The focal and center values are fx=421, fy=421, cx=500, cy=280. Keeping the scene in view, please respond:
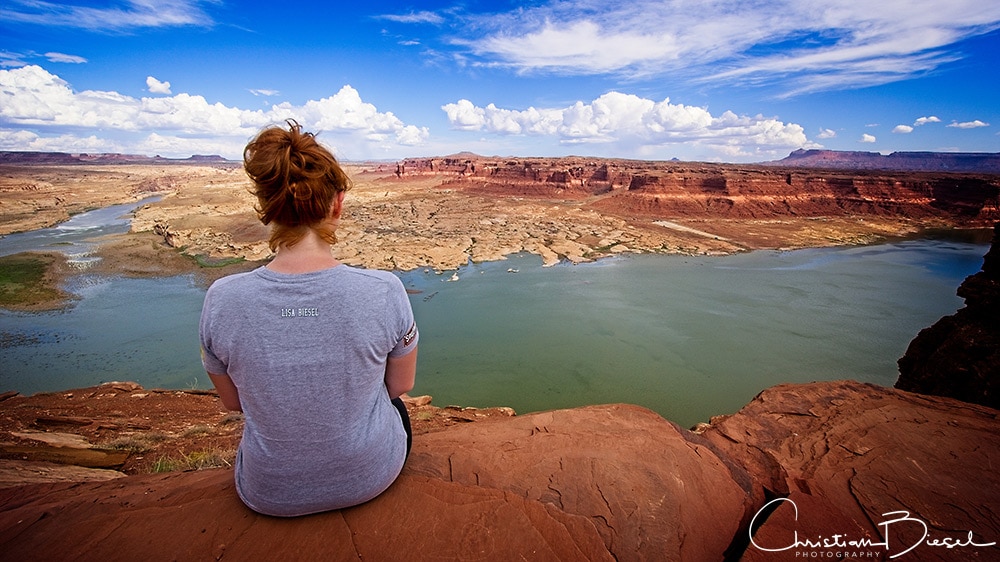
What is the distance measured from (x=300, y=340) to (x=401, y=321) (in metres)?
0.43

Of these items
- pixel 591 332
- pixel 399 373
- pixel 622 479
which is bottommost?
pixel 591 332

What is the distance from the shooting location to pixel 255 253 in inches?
956

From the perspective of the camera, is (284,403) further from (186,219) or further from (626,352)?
(186,219)

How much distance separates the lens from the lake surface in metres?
11.5

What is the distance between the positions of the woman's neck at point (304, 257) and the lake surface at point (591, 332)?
9.39 metres

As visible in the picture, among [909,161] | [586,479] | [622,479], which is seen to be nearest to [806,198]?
[622,479]

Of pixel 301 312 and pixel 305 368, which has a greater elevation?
pixel 301 312

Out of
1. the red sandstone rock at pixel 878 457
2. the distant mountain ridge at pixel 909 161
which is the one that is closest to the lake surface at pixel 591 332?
the red sandstone rock at pixel 878 457

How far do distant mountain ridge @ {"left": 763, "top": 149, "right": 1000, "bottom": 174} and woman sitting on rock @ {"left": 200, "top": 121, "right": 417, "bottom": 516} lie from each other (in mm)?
127888

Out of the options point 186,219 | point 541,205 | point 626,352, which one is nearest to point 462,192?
point 541,205

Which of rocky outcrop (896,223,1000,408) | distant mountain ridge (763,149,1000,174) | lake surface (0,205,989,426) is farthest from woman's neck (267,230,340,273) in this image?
distant mountain ridge (763,149,1000,174)

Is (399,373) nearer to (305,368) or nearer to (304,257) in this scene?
(305,368)

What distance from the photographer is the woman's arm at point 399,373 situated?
2086mm

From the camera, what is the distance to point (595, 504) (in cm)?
264
